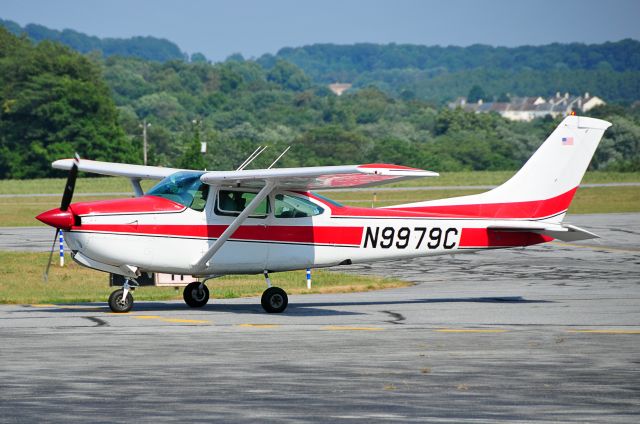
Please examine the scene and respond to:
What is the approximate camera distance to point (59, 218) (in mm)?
16047

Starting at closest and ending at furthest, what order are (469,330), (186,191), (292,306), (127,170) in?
(469,330), (186,191), (292,306), (127,170)

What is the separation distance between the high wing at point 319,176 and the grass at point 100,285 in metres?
3.58

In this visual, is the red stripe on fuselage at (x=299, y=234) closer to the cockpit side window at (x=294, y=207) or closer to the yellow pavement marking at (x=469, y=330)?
the cockpit side window at (x=294, y=207)

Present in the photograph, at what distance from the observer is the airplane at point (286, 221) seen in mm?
16516

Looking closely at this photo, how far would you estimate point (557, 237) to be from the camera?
1833cm

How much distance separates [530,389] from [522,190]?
27.5ft

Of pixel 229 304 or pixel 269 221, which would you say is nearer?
pixel 269 221

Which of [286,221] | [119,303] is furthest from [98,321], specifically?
[286,221]

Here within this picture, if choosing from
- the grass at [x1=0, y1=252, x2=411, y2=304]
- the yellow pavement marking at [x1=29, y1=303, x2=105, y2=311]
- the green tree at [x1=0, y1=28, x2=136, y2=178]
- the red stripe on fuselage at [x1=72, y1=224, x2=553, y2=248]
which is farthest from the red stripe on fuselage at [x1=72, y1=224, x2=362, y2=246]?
the green tree at [x1=0, y1=28, x2=136, y2=178]

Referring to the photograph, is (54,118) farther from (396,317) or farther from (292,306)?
(396,317)

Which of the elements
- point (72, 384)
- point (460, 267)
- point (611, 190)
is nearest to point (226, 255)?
point (72, 384)

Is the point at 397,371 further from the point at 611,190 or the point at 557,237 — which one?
the point at 611,190

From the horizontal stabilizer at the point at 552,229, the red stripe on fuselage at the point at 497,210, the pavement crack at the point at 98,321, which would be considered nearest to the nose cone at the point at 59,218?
the pavement crack at the point at 98,321

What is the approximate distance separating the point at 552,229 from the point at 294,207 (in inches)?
167
